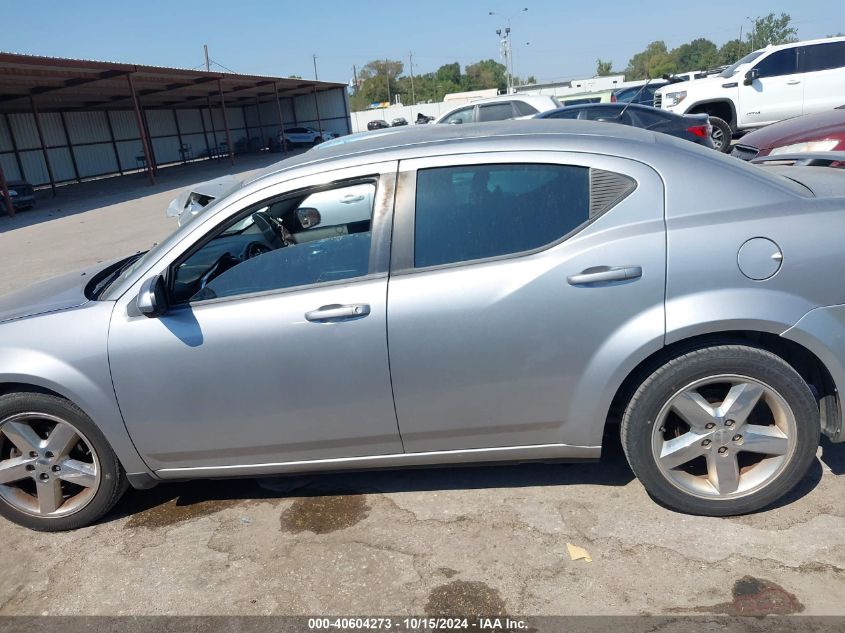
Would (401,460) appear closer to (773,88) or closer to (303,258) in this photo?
(303,258)

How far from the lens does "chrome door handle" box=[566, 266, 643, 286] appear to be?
2.62 m

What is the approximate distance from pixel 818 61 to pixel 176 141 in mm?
36925

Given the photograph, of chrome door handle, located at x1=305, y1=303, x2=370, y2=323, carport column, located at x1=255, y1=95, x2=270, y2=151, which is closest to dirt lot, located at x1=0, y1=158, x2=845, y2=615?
chrome door handle, located at x1=305, y1=303, x2=370, y2=323

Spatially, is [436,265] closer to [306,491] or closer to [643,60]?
[306,491]

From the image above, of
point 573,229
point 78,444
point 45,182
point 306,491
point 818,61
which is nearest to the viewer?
point 573,229

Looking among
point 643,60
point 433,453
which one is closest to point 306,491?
point 433,453

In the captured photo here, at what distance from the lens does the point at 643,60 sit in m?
119

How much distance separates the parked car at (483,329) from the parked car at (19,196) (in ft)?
70.1

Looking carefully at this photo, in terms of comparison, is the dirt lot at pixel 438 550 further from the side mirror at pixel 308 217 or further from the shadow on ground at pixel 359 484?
the side mirror at pixel 308 217

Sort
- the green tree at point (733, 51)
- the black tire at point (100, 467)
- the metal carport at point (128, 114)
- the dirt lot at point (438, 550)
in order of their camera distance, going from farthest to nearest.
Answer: the green tree at point (733, 51) < the metal carport at point (128, 114) < the black tire at point (100, 467) < the dirt lot at point (438, 550)

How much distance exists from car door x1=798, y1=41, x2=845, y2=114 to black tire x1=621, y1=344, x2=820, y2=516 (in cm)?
1265

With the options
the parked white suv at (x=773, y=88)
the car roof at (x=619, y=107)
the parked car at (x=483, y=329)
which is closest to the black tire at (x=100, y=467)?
the parked car at (x=483, y=329)

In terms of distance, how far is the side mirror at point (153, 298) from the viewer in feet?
9.21

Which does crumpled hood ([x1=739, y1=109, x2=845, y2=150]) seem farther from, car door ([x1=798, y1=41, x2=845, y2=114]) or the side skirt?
car door ([x1=798, y1=41, x2=845, y2=114])
